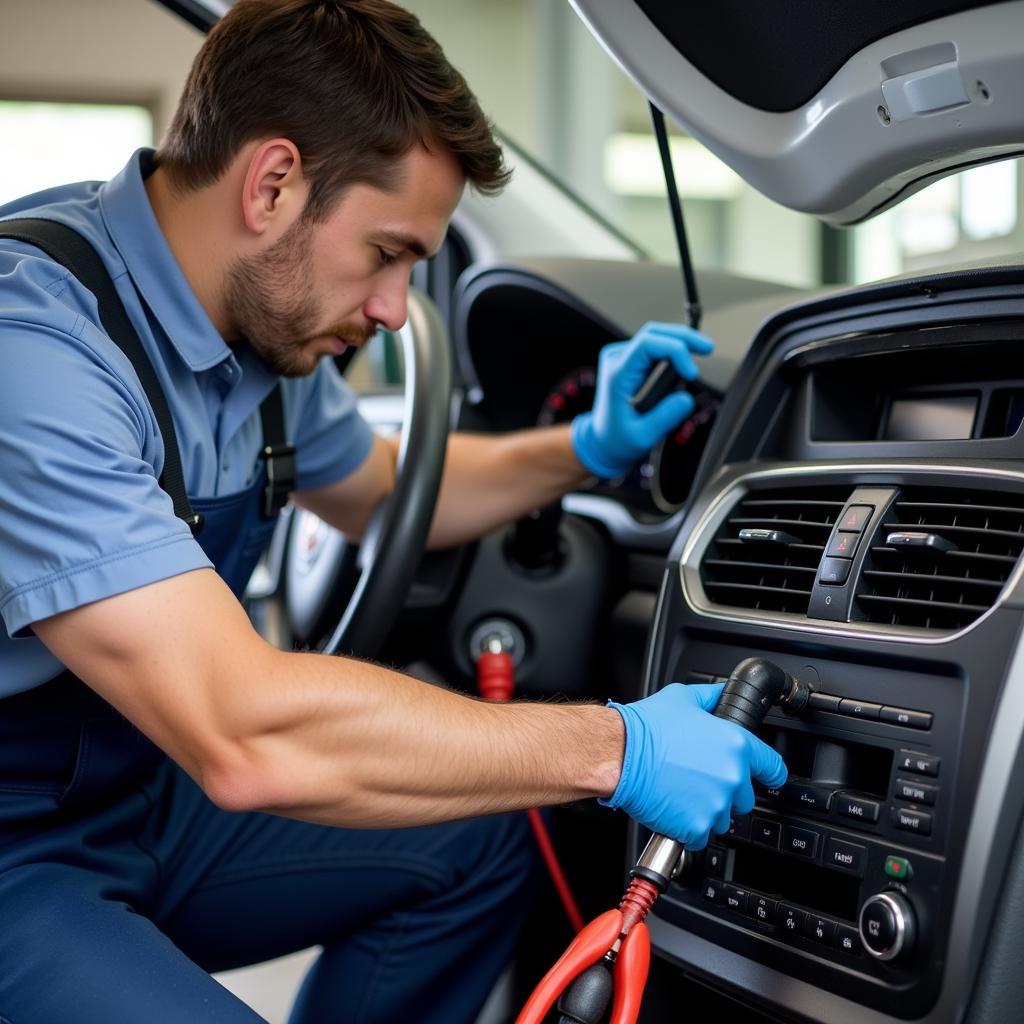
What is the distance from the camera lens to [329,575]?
148 centimetres

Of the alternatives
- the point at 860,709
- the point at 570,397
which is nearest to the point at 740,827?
the point at 860,709

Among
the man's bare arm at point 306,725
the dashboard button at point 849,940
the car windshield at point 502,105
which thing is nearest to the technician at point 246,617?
the man's bare arm at point 306,725

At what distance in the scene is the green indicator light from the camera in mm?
782

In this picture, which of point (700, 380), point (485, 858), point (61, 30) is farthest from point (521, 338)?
point (61, 30)

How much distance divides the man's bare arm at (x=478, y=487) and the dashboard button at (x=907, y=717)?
0.62 meters

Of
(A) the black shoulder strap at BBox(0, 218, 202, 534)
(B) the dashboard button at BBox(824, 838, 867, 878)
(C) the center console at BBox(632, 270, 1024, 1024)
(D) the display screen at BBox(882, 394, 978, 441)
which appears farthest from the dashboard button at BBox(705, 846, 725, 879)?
(A) the black shoulder strap at BBox(0, 218, 202, 534)

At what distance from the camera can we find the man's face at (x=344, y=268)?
43.0 inches

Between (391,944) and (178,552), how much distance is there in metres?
0.62

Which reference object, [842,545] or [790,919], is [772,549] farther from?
[790,919]

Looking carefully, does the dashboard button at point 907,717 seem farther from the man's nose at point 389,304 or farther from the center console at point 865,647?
the man's nose at point 389,304

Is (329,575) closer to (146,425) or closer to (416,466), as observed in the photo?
(416,466)

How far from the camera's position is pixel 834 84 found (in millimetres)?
919

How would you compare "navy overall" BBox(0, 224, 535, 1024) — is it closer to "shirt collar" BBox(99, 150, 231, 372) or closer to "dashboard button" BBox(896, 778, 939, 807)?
"shirt collar" BBox(99, 150, 231, 372)

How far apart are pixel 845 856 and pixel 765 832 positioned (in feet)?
0.25
